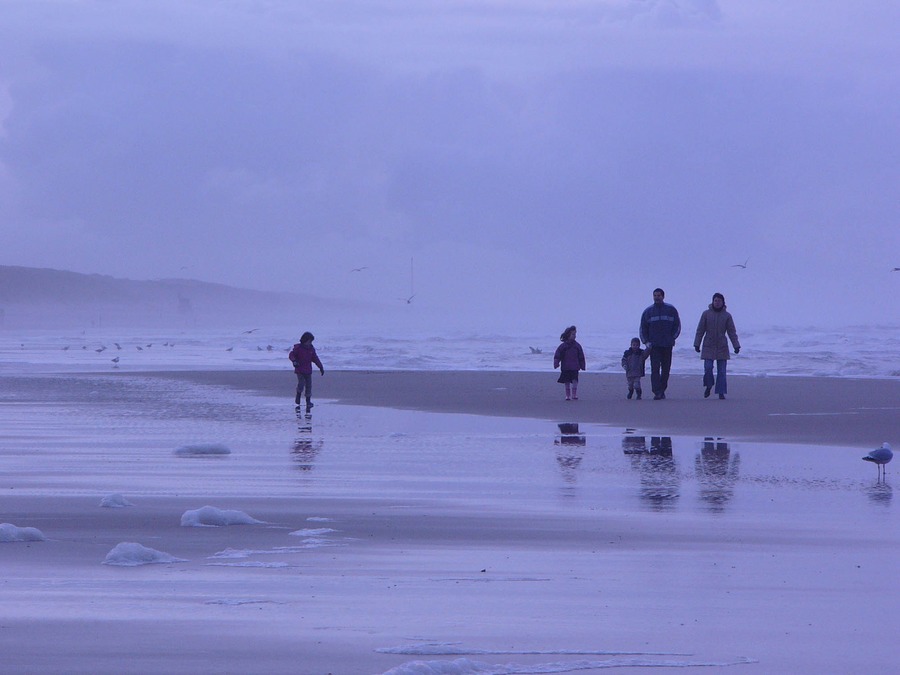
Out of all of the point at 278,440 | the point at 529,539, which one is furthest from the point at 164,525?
the point at 278,440

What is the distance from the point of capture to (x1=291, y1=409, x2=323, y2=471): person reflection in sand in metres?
12.3

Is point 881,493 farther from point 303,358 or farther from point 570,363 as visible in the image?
point 303,358

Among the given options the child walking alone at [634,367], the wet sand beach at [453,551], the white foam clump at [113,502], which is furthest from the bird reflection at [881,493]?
the child walking alone at [634,367]

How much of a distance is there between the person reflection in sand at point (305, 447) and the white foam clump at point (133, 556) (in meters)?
4.76

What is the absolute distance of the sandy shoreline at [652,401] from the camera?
16359 millimetres

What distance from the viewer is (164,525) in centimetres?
836

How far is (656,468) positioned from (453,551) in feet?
16.0

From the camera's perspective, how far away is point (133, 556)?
693cm

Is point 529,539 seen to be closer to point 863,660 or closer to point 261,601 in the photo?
point 261,601

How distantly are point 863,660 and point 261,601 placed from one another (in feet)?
8.81

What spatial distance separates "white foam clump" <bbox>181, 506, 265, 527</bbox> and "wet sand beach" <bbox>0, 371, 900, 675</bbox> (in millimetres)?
101

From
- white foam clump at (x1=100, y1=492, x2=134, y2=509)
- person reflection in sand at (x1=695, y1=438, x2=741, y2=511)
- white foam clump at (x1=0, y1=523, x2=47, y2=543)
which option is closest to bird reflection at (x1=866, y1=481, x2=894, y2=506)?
person reflection in sand at (x1=695, y1=438, x2=741, y2=511)

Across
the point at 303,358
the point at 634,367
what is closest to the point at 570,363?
the point at 634,367

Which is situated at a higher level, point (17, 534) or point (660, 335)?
point (660, 335)
